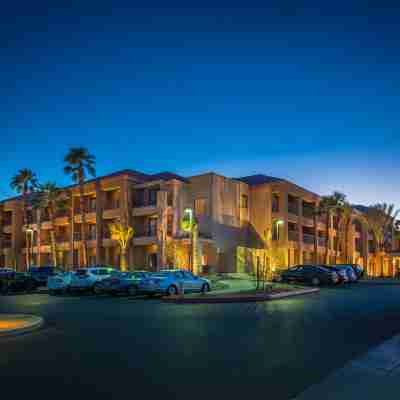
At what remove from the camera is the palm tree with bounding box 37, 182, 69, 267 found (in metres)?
51.5

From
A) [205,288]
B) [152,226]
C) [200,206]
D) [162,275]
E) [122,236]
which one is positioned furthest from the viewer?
[152,226]

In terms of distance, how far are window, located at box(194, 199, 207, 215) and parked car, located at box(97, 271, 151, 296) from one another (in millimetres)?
17951

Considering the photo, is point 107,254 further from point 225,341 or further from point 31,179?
point 225,341

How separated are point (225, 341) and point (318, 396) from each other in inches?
170

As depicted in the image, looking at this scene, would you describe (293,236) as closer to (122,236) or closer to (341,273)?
(341,273)

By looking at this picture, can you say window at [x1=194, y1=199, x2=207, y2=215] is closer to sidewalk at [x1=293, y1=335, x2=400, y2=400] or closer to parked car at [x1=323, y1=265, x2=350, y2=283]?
parked car at [x1=323, y1=265, x2=350, y2=283]

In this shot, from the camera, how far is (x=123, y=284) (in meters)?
25.7

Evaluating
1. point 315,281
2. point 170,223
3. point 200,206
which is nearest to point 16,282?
point 170,223

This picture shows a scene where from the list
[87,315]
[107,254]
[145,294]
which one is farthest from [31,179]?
[87,315]

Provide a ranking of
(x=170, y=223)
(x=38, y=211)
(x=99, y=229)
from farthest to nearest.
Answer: (x=38, y=211), (x=99, y=229), (x=170, y=223)

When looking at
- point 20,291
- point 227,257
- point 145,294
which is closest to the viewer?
point 145,294

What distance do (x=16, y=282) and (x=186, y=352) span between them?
2562 cm

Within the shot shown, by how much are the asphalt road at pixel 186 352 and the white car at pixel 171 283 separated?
7.58 metres

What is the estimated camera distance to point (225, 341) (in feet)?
34.0
